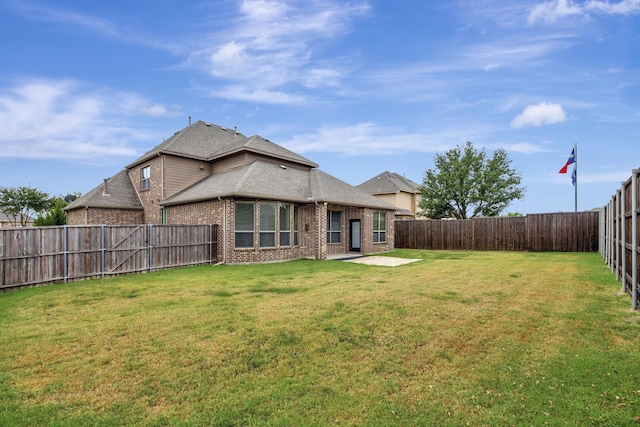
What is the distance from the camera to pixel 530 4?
1034cm

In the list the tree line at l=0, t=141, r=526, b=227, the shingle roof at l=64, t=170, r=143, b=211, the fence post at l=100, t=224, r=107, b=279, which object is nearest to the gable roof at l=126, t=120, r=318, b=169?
the shingle roof at l=64, t=170, r=143, b=211

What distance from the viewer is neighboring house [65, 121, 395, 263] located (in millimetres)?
13242

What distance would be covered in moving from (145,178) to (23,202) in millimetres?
31166

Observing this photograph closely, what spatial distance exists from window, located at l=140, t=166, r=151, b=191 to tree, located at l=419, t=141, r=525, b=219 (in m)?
25.1

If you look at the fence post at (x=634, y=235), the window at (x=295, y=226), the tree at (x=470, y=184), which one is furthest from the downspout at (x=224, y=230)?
the tree at (x=470, y=184)

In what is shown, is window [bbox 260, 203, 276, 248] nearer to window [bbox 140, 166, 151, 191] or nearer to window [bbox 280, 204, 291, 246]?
window [bbox 280, 204, 291, 246]

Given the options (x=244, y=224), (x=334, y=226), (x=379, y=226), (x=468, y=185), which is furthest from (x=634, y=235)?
(x=468, y=185)

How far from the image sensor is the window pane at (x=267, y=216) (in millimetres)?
13555

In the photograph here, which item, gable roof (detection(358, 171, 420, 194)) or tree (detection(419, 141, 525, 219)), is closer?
tree (detection(419, 141, 525, 219))

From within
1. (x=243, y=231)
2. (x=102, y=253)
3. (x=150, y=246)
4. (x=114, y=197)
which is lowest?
(x=102, y=253)

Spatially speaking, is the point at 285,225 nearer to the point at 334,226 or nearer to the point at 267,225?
the point at 267,225

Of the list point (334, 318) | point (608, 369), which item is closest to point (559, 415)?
point (608, 369)

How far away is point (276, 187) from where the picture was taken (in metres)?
14.6

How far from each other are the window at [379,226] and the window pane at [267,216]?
692cm
